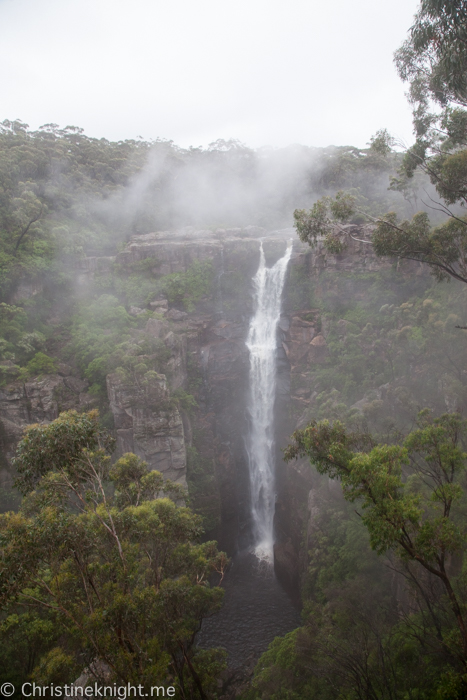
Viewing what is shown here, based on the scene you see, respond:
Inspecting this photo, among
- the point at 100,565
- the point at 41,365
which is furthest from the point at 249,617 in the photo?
the point at 41,365

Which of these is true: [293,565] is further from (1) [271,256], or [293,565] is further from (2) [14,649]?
(1) [271,256]

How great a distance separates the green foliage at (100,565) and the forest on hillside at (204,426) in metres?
0.07

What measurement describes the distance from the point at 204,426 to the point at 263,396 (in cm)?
606

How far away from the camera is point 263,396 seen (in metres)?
33.8

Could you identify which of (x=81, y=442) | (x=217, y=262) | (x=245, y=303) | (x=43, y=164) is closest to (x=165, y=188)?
(x=43, y=164)

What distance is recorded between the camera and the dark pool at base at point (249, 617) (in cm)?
2075

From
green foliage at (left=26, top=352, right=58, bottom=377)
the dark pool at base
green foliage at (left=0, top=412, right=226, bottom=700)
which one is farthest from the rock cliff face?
the dark pool at base

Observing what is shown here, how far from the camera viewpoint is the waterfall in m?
31.5

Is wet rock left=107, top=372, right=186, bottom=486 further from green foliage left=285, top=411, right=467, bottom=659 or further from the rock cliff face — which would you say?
green foliage left=285, top=411, right=467, bottom=659

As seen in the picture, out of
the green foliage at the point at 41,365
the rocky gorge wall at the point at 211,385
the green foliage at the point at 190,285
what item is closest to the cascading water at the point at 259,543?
the rocky gorge wall at the point at 211,385

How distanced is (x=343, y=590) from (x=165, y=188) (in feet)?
160

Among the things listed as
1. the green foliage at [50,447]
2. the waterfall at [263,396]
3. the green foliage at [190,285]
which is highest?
the green foliage at [190,285]

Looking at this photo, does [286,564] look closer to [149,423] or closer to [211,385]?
[149,423]

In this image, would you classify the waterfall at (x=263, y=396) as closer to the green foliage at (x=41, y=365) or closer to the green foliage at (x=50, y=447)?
the green foliage at (x=41, y=365)
